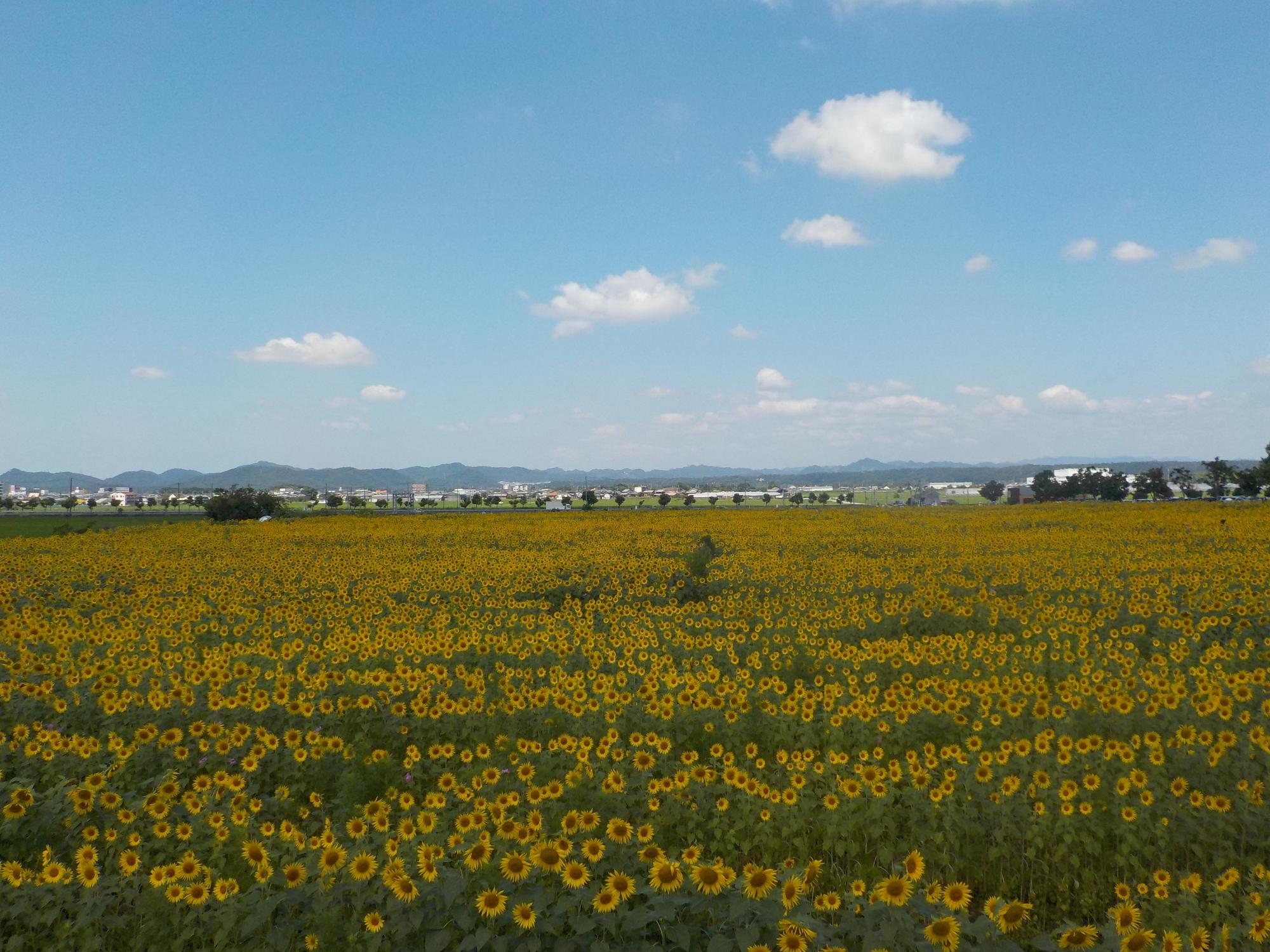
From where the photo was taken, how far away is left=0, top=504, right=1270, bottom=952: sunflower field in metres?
4.38

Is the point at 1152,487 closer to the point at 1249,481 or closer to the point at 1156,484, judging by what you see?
the point at 1156,484

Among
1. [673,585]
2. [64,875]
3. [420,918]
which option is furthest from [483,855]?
[673,585]

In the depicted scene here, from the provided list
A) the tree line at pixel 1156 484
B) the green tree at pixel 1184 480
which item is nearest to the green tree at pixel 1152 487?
the tree line at pixel 1156 484

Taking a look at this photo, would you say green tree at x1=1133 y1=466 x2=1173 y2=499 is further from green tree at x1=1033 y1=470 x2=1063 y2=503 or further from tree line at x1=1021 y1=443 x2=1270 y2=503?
green tree at x1=1033 y1=470 x2=1063 y2=503

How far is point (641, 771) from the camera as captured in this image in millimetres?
6762

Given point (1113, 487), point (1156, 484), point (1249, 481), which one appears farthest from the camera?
point (1113, 487)

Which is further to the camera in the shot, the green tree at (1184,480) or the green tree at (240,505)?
the green tree at (1184,480)

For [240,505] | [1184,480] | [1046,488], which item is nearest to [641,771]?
[240,505]

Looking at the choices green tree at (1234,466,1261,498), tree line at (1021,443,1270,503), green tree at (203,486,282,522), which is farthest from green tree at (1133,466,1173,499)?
green tree at (203,486,282,522)

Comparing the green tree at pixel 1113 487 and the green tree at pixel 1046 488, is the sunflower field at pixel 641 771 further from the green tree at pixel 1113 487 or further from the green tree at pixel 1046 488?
the green tree at pixel 1046 488

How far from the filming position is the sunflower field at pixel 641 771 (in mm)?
4383

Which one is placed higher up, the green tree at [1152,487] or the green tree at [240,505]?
the green tree at [240,505]

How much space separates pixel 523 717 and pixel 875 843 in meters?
3.89

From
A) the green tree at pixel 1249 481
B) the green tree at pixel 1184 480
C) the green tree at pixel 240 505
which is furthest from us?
the green tree at pixel 1184 480
